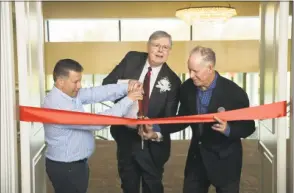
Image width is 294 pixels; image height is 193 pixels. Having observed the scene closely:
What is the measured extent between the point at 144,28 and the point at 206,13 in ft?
8.75

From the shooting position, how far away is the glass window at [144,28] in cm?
1088

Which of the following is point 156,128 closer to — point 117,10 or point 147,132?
point 147,132

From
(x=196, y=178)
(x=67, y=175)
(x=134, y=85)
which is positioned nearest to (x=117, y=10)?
(x=134, y=85)

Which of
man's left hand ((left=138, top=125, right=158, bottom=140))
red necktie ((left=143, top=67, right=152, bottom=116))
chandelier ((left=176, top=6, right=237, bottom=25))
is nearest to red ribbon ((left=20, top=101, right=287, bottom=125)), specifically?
man's left hand ((left=138, top=125, right=158, bottom=140))

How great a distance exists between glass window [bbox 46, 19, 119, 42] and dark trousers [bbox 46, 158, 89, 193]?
7549 mm

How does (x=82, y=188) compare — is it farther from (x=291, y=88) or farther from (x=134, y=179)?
(x=291, y=88)

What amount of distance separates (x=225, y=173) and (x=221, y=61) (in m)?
7.36

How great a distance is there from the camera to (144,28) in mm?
10906

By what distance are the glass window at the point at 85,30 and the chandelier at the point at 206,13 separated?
2.61 m

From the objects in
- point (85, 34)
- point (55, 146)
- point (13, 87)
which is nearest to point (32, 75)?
point (13, 87)

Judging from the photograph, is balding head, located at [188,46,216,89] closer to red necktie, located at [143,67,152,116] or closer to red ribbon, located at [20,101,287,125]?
red ribbon, located at [20,101,287,125]

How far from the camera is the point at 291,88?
3309 mm

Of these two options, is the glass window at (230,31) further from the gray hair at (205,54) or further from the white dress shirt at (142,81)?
the gray hair at (205,54)

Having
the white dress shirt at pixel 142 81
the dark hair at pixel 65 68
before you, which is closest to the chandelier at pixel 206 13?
the white dress shirt at pixel 142 81
